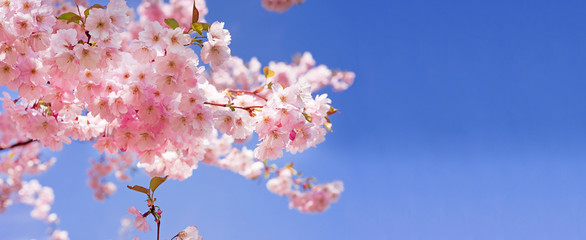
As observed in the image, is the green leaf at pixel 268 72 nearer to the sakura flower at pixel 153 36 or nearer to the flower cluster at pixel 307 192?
the sakura flower at pixel 153 36

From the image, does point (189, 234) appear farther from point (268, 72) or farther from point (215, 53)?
point (268, 72)

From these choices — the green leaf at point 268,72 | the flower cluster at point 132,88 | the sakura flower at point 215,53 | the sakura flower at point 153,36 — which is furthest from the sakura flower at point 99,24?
the green leaf at point 268,72

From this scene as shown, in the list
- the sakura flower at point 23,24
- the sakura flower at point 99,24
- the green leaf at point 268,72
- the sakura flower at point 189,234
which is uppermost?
the green leaf at point 268,72

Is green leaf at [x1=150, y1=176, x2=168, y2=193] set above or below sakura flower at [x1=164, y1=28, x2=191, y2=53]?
below

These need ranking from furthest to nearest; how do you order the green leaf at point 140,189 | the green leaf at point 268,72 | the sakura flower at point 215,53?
the green leaf at point 268,72, the sakura flower at point 215,53, the green leaf at point 140,189

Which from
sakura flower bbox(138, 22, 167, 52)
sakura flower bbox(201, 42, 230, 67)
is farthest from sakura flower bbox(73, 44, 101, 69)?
sakura flower bbox(201, 42, 230, 67)

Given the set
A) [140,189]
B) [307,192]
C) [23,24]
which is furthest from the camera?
[307,192]

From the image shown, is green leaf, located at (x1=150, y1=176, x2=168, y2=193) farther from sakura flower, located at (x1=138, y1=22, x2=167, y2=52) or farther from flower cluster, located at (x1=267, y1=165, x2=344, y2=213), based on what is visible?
flower cluster, located at (x1=267, y1=165, x2=344, y2=213)

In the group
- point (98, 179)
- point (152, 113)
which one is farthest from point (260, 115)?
point (98, 179)

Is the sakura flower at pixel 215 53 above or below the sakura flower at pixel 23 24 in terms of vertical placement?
below

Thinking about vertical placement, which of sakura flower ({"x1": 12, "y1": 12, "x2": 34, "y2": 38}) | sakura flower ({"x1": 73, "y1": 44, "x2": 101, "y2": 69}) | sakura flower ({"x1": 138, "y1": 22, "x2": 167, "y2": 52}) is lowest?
sakura flower ({"x1": 73, "y1": 44, "x2": 101, "y2": 69})

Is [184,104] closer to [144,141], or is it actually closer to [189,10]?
[144,141]

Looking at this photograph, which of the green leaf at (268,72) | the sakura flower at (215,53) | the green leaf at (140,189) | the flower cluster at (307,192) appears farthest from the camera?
the flower cluster at (307,192)

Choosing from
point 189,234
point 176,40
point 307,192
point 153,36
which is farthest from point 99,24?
point 307,192
